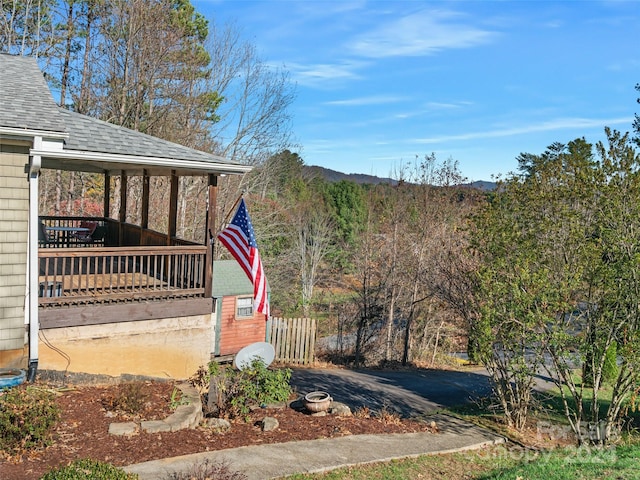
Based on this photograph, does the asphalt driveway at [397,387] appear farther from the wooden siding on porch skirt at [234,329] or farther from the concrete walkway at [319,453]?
the concrete walkway at [319,453]

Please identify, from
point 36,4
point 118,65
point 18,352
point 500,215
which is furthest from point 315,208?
point 18,352

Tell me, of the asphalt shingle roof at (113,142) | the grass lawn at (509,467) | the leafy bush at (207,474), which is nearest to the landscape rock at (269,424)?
the grass lawn at (509,467)

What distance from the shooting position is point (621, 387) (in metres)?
9.12

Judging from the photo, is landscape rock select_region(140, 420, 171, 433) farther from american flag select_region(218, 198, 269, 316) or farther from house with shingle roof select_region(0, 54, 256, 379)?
american flag select_region(218, 198, 269, 316)

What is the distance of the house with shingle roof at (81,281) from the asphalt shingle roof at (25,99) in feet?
0.06

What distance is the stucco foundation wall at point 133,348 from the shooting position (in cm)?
820

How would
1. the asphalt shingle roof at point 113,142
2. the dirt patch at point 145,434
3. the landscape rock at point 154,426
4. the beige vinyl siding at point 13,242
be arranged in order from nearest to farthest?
1. the dirt patch at point 145,434
2. the landscape rock at point 154,426
3. the beige vinyl siding at point 13,242
4. the asphalt shingle roof at point 113,142

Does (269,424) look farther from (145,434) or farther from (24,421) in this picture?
(24,421)

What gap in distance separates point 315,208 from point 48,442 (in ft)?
94.8

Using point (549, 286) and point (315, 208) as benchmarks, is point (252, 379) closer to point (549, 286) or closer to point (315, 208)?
point (549, 286)

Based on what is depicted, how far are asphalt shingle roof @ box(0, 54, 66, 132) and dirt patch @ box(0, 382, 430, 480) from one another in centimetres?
394

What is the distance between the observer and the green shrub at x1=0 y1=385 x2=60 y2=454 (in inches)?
228

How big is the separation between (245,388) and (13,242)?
4.09 metres

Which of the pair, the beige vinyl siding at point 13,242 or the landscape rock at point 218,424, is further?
the beige vinyl siding at point 13,242
